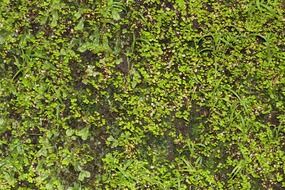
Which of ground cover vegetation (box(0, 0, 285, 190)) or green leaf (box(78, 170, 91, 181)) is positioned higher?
ground cover vegetation (box(0, 0, 285, 190))

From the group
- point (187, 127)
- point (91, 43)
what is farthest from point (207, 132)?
point (91, 43)

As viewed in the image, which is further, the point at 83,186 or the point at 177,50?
the point at 177,50

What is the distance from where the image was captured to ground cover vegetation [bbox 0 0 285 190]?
122 inches

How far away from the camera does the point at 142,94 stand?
3.21 metres

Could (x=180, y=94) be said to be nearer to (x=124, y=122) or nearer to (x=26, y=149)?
(x=124, y=122)

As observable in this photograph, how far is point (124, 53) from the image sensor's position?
327 cm

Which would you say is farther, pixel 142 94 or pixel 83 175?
pixel 142 94

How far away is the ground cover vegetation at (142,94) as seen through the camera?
3102 mm

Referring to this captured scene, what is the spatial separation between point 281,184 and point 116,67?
4.05 ft

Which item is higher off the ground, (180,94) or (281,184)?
(180,94)

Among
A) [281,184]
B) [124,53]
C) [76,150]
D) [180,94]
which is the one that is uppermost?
[124,53]

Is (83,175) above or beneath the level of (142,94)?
beneath

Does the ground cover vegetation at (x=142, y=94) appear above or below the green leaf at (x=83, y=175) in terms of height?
above

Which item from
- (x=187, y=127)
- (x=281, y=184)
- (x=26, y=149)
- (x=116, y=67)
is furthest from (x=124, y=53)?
(x=281, y=184)
